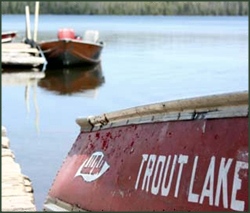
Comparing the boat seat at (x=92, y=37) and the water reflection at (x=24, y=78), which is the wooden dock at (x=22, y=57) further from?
the boat seat at (x=92, y=37)

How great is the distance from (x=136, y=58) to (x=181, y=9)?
6188 centimetres

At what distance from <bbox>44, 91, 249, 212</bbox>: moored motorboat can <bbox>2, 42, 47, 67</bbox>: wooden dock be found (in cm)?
1719

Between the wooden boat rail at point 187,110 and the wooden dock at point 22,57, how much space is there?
17.5m

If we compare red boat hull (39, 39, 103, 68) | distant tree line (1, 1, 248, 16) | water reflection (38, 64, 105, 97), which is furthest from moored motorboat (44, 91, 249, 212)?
distant tree line (1, 1, 248, 16)

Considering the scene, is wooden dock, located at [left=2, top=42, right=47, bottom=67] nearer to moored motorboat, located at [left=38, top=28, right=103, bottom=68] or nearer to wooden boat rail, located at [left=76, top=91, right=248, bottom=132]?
moored motorboat, located at [left=38, top=28, right=103, bottom=68]

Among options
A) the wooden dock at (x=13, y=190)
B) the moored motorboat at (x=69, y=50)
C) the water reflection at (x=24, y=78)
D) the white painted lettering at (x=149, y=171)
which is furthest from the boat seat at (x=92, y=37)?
the white painted lettering at (x=149, y=171)

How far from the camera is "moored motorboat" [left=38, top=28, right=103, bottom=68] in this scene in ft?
74.1

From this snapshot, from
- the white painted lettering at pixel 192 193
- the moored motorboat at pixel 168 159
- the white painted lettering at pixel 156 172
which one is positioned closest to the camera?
the moored motorboat at pixel 168 159

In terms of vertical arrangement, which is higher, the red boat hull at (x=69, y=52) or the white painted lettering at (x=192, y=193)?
the white painted lettering at (x=192, y=193)

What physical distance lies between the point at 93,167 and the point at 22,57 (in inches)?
696

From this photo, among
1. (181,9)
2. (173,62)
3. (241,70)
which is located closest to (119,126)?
(241,70)

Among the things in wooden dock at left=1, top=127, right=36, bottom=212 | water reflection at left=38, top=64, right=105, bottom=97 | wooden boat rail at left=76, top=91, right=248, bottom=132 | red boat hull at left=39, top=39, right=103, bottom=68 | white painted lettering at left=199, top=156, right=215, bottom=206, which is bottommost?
water reflection at left=38, top=64, right=105, bottom=97

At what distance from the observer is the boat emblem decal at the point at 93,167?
4871mm

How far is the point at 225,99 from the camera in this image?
3.61 metres
